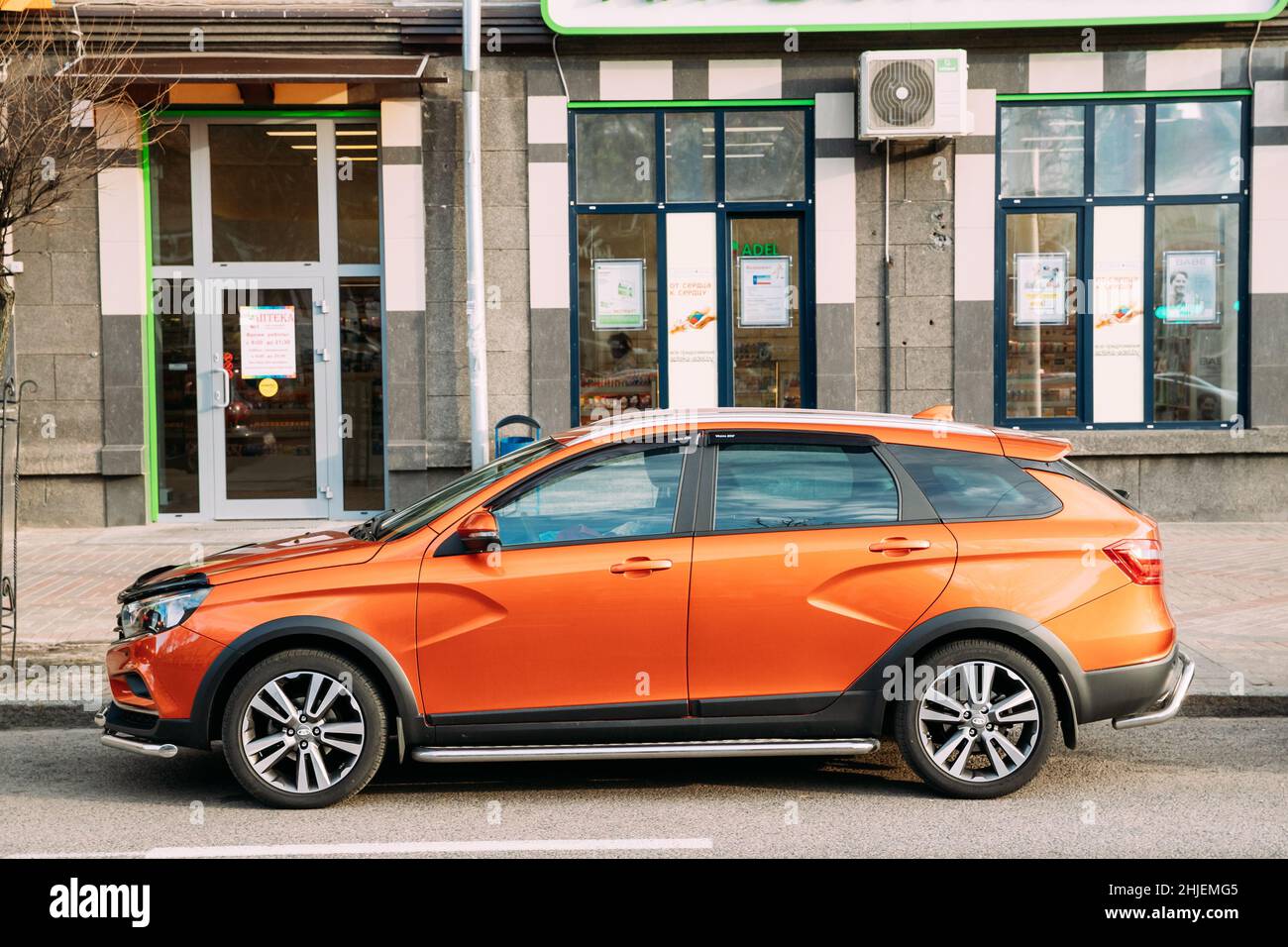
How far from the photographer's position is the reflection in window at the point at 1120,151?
13.4 meters

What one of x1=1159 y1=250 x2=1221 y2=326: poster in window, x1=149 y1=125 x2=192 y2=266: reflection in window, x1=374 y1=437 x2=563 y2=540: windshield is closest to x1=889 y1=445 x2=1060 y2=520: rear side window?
x1=374 y1=437 x2=563 y2=540: windshield

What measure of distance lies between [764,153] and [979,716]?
8617mm

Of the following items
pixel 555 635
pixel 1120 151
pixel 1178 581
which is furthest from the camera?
pixel 1120 151

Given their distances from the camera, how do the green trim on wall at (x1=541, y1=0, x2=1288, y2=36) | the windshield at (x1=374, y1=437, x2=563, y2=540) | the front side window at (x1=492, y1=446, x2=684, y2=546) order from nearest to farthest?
the front side window at (x1=492, y1=446, x2=684, y2=546) < the windshield at (x1=374, y1=437, x2=563, y2=540) < the green trim on wall at (x1=541, y1=0, x2=1288, y2=36)

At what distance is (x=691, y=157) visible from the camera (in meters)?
13.4

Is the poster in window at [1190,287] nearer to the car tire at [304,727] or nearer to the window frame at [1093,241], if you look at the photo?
Result: the window frame at [1093,241]

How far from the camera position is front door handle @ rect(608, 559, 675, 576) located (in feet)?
19.1

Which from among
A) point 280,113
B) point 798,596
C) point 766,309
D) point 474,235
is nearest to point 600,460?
point 798,596

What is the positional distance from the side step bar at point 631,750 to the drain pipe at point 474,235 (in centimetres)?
655

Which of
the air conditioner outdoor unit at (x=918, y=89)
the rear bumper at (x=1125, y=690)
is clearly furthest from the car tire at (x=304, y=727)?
the air conditioner outdoor unit at (x=918, y=89)

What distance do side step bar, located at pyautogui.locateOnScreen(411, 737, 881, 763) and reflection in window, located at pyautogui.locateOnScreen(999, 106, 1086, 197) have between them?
352 inches

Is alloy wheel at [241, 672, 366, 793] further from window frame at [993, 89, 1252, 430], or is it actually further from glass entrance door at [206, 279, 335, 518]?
window frame at [993, 89, 1252, 430]

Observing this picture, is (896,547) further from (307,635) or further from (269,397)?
(269,397)

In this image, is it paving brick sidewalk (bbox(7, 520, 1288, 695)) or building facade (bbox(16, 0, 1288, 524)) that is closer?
paving brick sidewalk (bbox(7, 520, 1288, 695))
